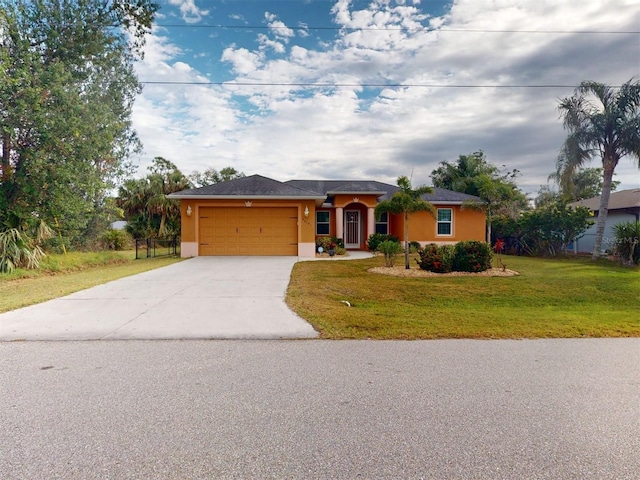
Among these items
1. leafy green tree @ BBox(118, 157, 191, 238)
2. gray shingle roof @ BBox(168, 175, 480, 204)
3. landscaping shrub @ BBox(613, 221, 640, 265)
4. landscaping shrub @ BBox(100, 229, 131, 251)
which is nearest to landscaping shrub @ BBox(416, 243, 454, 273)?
gray shingle roof @ BBox(168, 175, 480, 204)

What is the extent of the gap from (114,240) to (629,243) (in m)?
24.3

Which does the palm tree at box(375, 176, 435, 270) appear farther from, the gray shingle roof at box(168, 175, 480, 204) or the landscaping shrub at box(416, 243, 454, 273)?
the gray shingle roof at box(168, 175, 480, 204)

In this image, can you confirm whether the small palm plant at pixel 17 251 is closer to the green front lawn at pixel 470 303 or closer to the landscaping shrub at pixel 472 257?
the green front lawn at pixel 470 303

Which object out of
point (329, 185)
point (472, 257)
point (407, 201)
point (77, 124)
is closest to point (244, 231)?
point (77, 124)

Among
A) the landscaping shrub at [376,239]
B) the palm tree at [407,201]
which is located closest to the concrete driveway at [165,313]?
the palm tree at [407,201]

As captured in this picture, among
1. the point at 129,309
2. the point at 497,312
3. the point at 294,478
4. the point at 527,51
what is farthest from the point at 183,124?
the point at 294,478

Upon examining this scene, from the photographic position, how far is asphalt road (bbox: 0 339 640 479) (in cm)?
227

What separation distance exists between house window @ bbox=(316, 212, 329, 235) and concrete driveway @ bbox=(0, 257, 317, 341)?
1050 centimetres

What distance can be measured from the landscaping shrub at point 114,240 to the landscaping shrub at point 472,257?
17903 millimetres

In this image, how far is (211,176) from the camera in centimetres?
3241

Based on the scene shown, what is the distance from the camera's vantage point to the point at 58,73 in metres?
11.9

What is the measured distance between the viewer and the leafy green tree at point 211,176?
31752 millimetres

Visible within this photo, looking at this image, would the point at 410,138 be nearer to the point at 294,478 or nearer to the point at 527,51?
the point at 527,51

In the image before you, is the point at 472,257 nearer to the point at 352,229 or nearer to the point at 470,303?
the point at 470,303
